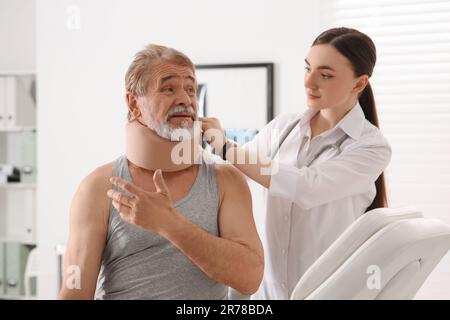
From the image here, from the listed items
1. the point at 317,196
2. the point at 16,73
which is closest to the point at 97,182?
the point at 317,196

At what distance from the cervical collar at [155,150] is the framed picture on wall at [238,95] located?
3.37ft

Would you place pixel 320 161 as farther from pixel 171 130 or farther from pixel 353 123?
pixel 171 130

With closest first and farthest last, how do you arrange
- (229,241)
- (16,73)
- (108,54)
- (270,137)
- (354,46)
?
1. (229,241)
2. (354,46)
3. (270,137)
4. (108,54)
5. (16,73)

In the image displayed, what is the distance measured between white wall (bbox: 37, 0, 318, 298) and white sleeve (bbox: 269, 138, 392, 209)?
0.81 metres

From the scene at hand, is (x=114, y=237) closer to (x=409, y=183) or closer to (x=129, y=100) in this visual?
(x=129, y=100)

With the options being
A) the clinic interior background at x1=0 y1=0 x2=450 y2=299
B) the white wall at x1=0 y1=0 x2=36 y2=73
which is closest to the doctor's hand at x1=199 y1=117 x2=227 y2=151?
the clinic interior background at x1=0 y1=0 x2=450 y2=299

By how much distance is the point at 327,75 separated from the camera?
1087mm

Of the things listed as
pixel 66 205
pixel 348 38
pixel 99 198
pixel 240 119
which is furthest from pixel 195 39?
pixel 99 198

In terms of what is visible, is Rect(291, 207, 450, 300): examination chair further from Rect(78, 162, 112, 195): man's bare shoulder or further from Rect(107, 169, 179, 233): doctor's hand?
Rect(78, 162, 112, 195): man's bare shoulder

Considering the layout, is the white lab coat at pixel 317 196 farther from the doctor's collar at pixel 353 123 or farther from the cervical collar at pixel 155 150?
the cervical collar at pixel 155 150

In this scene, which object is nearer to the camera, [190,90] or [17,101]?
[190,90]

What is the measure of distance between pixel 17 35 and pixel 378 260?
2.44 meters

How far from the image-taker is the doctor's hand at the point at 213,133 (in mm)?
987

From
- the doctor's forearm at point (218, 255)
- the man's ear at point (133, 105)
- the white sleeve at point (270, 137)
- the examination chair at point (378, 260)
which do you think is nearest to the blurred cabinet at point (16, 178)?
the white sleeve at point (270, 137)
